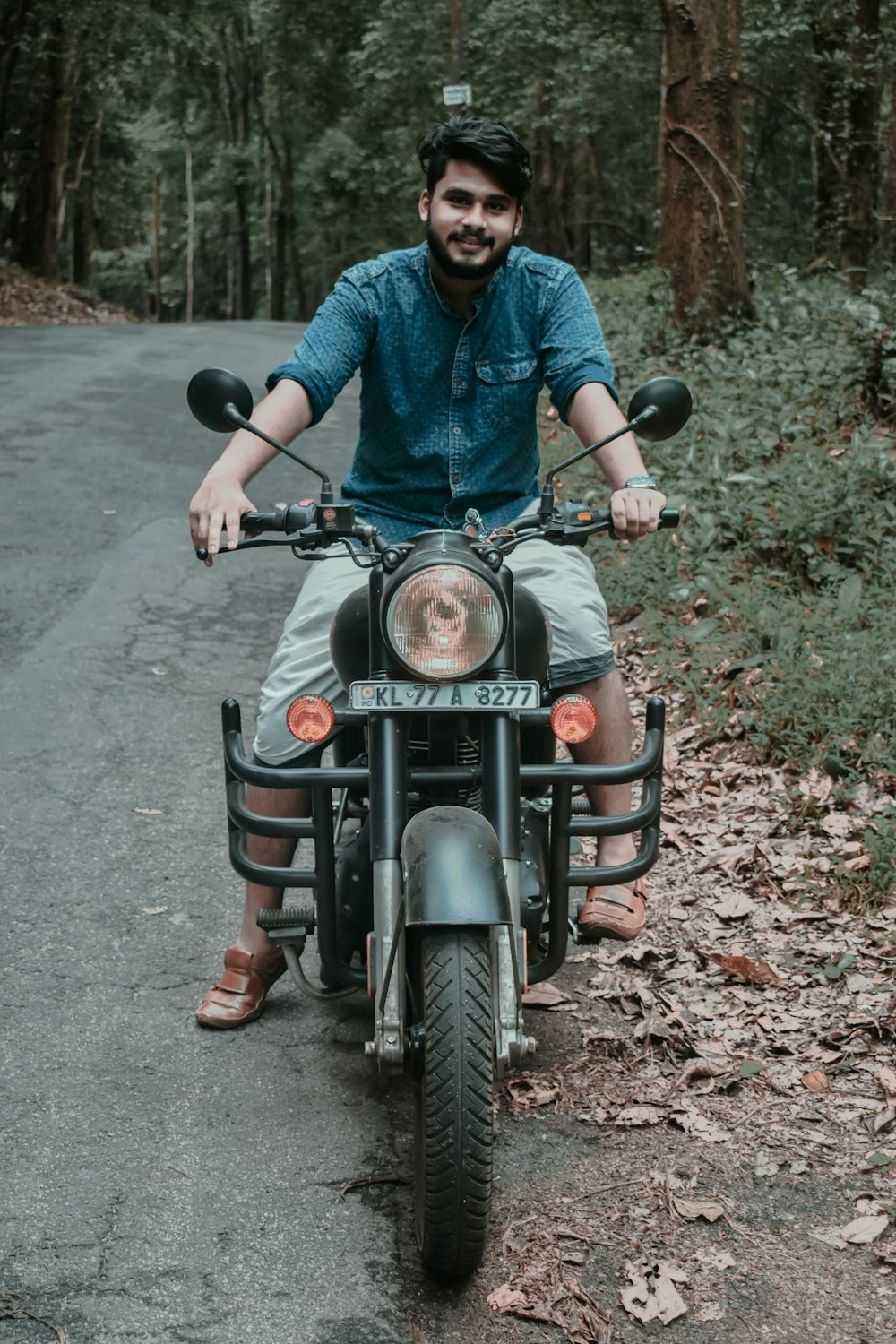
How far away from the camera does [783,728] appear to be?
5.70 metres

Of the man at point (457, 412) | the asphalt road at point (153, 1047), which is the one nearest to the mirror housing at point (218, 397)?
the man at point (457, 412)

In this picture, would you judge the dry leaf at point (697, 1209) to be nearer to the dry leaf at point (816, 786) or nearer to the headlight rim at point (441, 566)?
the headlight rim at point (441, 566)

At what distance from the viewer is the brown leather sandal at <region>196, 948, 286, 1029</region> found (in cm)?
384

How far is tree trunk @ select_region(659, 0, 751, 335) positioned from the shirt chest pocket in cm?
842

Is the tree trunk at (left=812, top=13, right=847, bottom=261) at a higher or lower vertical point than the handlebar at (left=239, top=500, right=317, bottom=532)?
higher

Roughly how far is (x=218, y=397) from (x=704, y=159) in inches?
381

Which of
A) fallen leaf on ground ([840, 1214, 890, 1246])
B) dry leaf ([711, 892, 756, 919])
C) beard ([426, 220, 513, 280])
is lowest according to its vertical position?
dry leaf ([711, 892, 756, 919])

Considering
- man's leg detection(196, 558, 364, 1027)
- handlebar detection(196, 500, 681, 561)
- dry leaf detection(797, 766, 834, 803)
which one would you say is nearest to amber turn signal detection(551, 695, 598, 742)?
handlebar detection(196, 500, 681, 561)

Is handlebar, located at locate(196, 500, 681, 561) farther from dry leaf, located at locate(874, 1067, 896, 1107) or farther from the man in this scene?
dry leaf, located at locate(874, 1067, 896, 1107)

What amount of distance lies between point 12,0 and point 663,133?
57.9ft

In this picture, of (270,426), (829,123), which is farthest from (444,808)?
(829,123)

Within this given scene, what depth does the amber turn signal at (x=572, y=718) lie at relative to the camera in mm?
2955

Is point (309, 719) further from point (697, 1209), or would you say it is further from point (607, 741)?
point (697, 1209)

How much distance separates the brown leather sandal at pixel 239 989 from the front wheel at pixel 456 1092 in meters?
1.25
